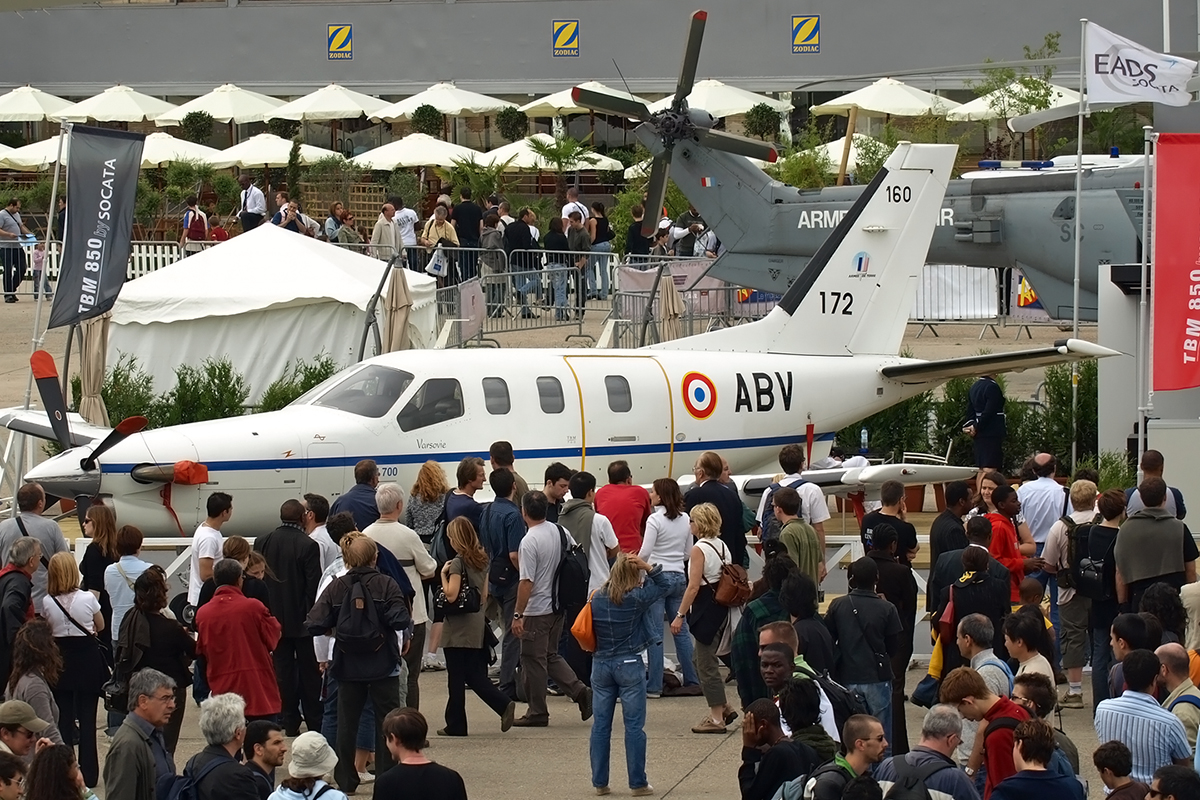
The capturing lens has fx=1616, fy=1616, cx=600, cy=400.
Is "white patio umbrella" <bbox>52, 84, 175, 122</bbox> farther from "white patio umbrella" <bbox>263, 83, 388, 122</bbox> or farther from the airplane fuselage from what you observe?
the airplane fuselage

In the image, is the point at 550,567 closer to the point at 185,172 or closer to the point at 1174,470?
the point at 1174,470

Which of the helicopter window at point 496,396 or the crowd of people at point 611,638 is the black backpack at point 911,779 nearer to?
the crowd of people at point 611,638

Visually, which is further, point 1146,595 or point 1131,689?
point 1146,595

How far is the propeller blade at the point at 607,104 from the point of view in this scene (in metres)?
19.7

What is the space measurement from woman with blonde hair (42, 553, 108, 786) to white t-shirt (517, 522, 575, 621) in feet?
8.91

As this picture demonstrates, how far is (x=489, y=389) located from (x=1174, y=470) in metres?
6.53

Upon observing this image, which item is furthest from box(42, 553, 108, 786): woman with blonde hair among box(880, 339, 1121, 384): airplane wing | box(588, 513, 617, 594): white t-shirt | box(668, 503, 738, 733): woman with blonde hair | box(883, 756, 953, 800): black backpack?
box(880, 339, 1121, 384): airplane wing

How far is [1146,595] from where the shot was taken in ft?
30.1

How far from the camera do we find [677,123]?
22.4 m

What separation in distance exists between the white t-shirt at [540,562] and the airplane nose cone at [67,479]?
485 cm

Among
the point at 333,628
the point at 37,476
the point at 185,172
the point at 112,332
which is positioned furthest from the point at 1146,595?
the point at 185,172

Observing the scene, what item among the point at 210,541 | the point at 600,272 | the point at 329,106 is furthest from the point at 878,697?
the point at 329,106

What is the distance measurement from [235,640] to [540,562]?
224cm

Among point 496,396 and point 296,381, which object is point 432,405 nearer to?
point 496,396
